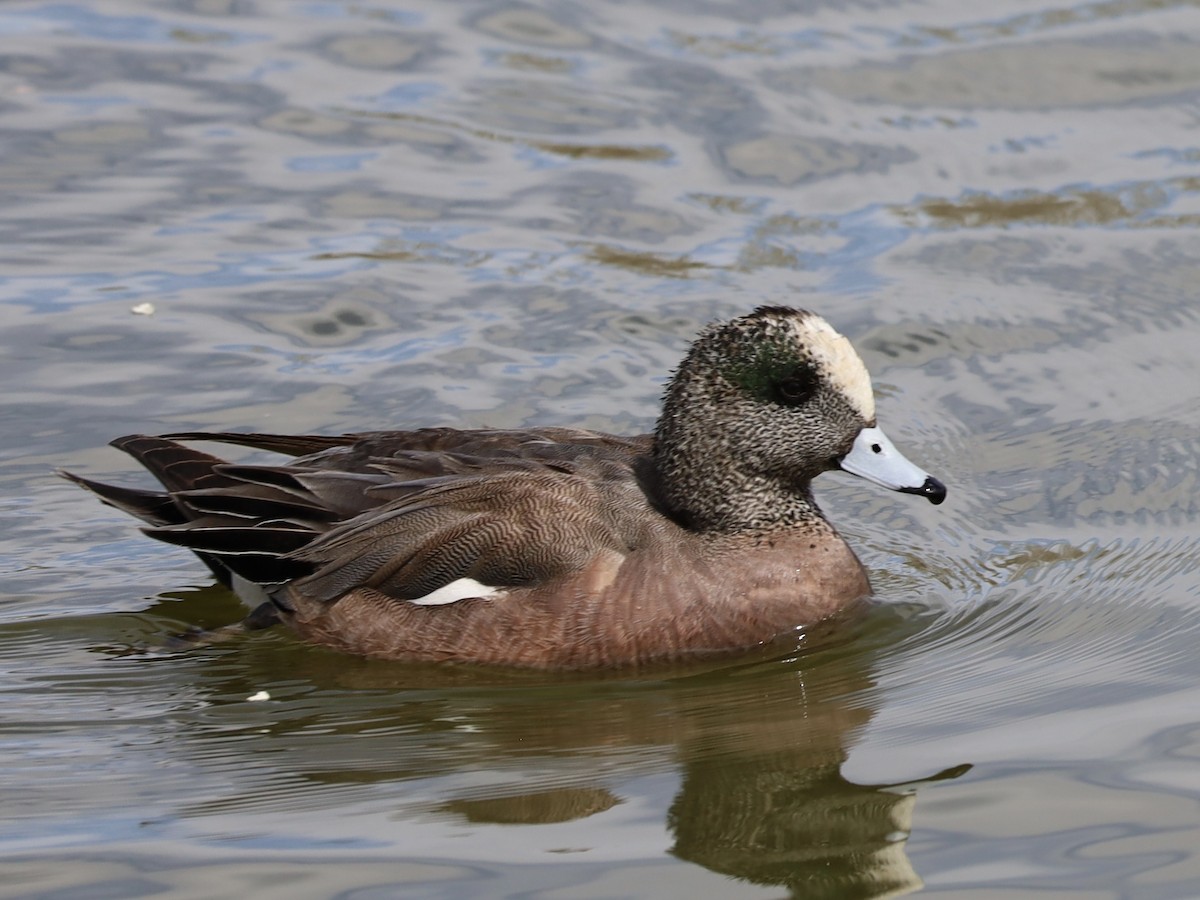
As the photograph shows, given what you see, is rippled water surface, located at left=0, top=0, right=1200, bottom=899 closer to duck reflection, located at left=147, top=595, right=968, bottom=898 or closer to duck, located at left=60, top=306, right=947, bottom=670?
duck reflection, located at left=147, top=595, right=968, bottom=898

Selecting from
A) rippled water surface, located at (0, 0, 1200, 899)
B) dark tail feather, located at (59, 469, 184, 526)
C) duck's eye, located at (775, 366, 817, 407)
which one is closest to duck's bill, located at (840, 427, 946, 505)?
duck's eye, located at (775, 366, 817, 407)

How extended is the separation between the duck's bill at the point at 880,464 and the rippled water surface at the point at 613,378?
540 millimetres

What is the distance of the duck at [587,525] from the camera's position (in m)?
6.61

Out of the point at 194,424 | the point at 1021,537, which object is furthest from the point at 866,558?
the point at 194,424

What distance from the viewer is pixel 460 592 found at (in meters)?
6.68

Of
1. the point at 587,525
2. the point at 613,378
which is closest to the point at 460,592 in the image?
the point at 587,525

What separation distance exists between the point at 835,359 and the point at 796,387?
169 millimetres

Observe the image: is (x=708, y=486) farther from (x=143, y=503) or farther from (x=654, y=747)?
(x=143, y=503)

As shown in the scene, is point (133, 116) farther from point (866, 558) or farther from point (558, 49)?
point (866, 558)

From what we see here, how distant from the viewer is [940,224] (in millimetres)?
10641

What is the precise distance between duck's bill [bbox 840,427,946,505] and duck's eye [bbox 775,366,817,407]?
24cm

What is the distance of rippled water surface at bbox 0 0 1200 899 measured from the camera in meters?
5.41

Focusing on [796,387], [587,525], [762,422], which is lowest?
[587,525]

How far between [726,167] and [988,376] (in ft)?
9.25
